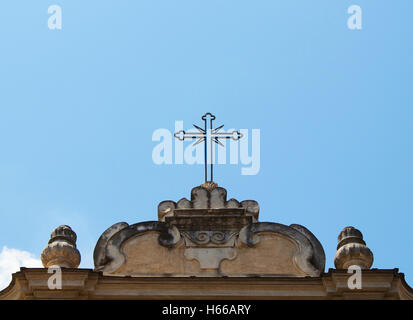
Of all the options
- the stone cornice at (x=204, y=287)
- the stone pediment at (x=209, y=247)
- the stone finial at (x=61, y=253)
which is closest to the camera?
the stone cornice at (x=204, y=287)

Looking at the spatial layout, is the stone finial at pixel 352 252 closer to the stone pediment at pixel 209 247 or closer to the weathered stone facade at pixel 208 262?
the weathered stone facade at pixel 208 262

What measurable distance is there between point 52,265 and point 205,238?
2.17m

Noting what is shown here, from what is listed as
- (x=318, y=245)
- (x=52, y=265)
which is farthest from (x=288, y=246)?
(x=52, y=265)

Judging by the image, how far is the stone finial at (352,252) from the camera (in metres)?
14.2

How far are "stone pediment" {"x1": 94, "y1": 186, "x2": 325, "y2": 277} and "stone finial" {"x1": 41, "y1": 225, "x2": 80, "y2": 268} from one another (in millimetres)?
432

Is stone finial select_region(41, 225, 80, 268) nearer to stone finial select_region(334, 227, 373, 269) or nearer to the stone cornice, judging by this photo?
the stone cornice

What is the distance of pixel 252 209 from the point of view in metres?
15.5

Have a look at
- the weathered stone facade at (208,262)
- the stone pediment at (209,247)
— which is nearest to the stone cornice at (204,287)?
the weathered stone facade at (208,262)

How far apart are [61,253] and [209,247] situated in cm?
205

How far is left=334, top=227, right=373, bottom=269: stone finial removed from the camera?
46.8 ft

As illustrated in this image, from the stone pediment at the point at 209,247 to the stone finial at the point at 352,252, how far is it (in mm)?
356

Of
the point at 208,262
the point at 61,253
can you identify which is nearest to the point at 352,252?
the point at 208,262

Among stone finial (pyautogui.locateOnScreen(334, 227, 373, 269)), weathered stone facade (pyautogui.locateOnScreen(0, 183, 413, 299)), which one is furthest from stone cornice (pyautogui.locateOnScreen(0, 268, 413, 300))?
stone finial (pyautogui.locateOnScreen(334, 227, 373, 269))
